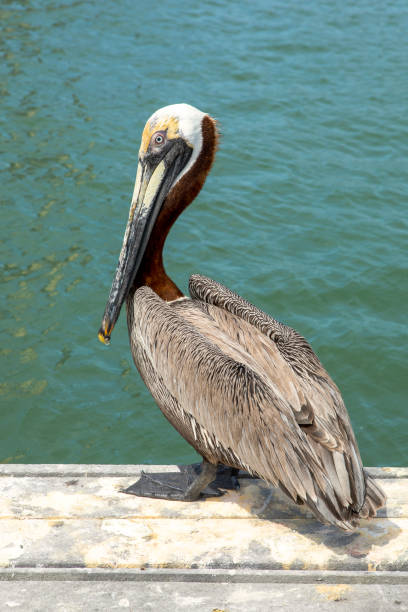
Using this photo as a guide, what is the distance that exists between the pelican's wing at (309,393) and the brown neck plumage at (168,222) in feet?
0.83

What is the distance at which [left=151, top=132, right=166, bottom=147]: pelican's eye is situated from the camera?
4.12 metres

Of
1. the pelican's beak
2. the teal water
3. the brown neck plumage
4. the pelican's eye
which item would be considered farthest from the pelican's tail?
the teal water

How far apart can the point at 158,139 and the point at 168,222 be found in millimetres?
418

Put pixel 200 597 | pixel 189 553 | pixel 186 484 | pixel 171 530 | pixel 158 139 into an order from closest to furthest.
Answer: pixel 200 597
pixel 189 553
pixel 171 530
pixel 186 484
pixel 158 139

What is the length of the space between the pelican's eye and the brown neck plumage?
7.9 inches

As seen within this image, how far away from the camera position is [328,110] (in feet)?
34.0

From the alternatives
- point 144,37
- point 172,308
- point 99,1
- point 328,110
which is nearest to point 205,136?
point 172,308

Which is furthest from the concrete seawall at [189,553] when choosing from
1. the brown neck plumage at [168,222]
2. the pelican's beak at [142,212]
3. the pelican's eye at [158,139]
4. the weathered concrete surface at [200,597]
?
the pelican's eye at [158,139]

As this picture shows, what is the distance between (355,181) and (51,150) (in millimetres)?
3409

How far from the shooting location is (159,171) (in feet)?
13.7

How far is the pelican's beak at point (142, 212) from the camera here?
163 inches

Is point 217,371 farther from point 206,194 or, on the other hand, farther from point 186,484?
point 206,194

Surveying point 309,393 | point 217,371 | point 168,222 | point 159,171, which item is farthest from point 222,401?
point 159,171

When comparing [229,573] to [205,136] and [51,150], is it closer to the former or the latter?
[205,136]
